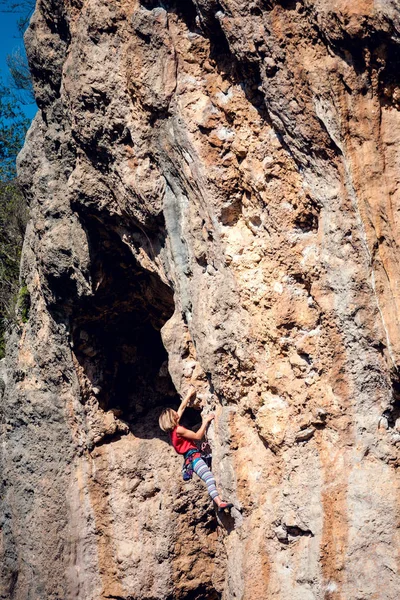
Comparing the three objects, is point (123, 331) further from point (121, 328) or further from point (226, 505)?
point (226, 505)

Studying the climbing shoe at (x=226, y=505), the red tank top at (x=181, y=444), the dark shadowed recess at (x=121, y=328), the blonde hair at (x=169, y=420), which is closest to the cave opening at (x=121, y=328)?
the dark shadowed recess at (x=121, y=328)

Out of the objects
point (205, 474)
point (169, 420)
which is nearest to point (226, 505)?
point (205, 474)

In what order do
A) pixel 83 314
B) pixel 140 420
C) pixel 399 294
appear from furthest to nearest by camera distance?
pixel 140 420, pixel 83 314, pixel 399 294

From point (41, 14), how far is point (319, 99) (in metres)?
3.25

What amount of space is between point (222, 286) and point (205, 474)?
1.46 m

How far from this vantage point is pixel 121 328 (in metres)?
6.93

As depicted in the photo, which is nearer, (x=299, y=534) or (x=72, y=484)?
(x=299, y=534)

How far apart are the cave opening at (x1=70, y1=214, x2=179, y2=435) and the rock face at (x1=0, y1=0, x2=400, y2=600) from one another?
27mm

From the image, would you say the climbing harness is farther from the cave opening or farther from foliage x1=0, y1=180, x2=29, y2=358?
foliage x1=0, y1=180, x2=29, y2=358

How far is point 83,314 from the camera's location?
6.54 meters

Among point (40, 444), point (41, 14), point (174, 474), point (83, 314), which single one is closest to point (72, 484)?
point (40, 444)

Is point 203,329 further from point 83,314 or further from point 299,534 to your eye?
point 83,314

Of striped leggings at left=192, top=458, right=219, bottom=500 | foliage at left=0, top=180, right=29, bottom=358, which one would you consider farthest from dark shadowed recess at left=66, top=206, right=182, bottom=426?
foliage at left=0, top=180, right=29, bottom=358

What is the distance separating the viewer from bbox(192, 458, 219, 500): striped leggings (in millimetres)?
5027
